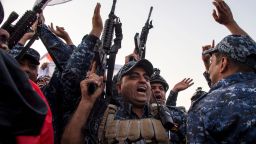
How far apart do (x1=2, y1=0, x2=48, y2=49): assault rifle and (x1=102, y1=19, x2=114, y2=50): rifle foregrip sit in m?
1.00

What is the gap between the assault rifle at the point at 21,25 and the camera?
3259 mm

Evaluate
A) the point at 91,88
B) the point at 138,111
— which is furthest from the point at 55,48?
the point at 138,111

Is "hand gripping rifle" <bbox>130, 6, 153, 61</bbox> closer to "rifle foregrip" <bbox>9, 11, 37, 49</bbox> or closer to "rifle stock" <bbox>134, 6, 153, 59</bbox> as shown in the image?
"rifle stock" <bbox>134, 6, 153, 59</bbox>

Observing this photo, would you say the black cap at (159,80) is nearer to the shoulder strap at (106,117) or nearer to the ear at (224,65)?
the shoulder strap at (106,117)

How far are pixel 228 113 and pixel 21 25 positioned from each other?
7.87 feet

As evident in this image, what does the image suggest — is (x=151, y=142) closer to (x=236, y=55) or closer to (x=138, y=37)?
(x=236, y=55)

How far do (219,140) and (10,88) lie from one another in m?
1.74

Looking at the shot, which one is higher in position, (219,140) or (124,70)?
(124,70)

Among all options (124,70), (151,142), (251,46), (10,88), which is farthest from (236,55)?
(10,88)

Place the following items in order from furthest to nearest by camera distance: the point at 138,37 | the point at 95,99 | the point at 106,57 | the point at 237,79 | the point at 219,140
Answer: the point at 138,37 < the point at 106,57 < the point at 95,99 < the point at 237,79 < the point at 219,140

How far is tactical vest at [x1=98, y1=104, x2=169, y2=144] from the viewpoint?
3.54 m

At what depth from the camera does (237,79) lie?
2.78 m

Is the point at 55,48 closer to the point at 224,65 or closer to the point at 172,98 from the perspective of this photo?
the point at 224,65

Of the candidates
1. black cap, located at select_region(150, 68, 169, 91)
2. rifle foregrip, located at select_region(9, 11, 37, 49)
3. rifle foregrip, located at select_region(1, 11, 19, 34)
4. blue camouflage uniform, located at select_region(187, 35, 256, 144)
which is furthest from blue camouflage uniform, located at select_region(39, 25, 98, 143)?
black cap, located at select_region(150, 68, 169, 91)
